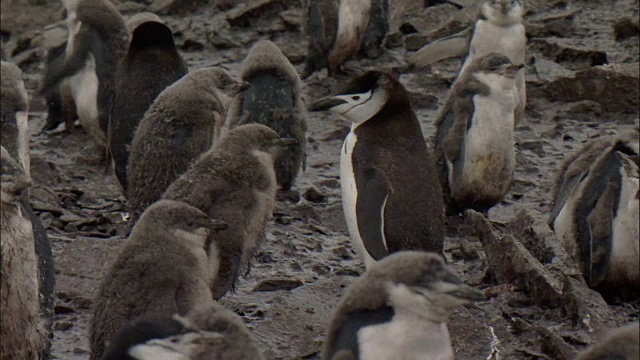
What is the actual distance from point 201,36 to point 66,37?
236cm

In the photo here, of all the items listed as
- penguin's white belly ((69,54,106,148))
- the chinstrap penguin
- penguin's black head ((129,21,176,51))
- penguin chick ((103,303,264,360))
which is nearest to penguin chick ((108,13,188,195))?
penguin's black head ((129,21,176,51))

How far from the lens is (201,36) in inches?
460

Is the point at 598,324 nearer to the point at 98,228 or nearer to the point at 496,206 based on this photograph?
the point at 496,206

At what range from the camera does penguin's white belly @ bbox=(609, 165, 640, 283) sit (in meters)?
6.38

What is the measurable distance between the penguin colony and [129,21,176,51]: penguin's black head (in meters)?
0.02

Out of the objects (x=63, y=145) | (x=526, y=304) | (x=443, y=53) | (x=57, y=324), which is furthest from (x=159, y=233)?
(x=443, y=53)

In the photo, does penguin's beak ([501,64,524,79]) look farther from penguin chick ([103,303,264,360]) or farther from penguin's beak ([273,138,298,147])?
penguin chick ([103,303,264,360])

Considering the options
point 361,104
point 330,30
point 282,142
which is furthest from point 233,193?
point 330,30

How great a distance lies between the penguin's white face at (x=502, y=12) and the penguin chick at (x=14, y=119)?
3.47 m

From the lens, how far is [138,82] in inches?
308

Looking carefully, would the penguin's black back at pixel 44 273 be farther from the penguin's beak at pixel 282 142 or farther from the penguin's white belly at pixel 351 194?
the penguin's white belly at pixel 351 194

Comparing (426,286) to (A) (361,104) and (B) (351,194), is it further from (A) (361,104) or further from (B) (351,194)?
(A) (361,104)

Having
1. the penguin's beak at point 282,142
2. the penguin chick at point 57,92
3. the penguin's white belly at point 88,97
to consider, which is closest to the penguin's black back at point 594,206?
the penguin's beak at point 282,142

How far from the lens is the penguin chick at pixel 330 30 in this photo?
1052 centimetres
